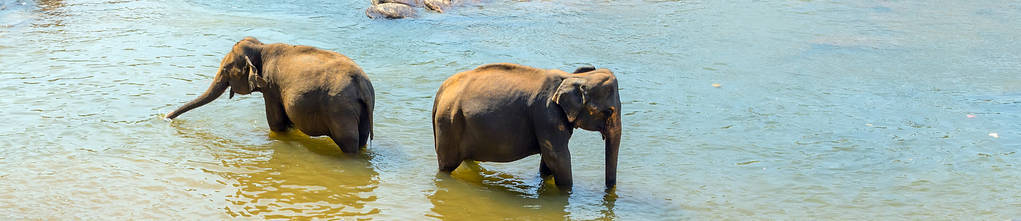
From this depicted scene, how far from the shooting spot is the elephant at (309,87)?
24.0ft

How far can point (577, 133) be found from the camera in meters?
8.59

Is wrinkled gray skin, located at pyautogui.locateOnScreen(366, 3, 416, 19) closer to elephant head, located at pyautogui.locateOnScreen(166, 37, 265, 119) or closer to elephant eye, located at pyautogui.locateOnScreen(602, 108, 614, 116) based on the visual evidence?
elephant head, located at pyautogui.locateOnScreen(166, 37, 265, 119)

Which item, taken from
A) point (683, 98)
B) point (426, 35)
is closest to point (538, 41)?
point (426, 35)

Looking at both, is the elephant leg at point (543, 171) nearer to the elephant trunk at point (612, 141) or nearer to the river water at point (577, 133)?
the river water at point (577, 133)

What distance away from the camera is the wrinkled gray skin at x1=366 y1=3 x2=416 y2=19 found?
51.1 feet

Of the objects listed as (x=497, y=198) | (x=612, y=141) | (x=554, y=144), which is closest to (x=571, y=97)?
(x=554, y=144)

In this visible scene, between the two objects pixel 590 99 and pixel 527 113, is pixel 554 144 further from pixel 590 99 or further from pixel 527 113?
pixel 590 99

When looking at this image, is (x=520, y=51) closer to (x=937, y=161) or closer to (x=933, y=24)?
(x=937, y=161)

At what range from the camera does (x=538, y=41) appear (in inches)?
532

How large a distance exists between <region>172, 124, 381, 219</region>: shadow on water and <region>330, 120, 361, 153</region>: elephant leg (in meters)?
0.11

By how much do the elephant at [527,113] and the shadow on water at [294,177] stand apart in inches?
32.7

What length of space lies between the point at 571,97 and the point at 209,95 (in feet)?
12.4

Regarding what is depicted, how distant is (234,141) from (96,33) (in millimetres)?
6342

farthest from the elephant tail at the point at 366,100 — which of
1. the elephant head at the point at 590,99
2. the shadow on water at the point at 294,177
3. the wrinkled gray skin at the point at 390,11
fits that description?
the wrinkled gray skin at the point at 390,11
